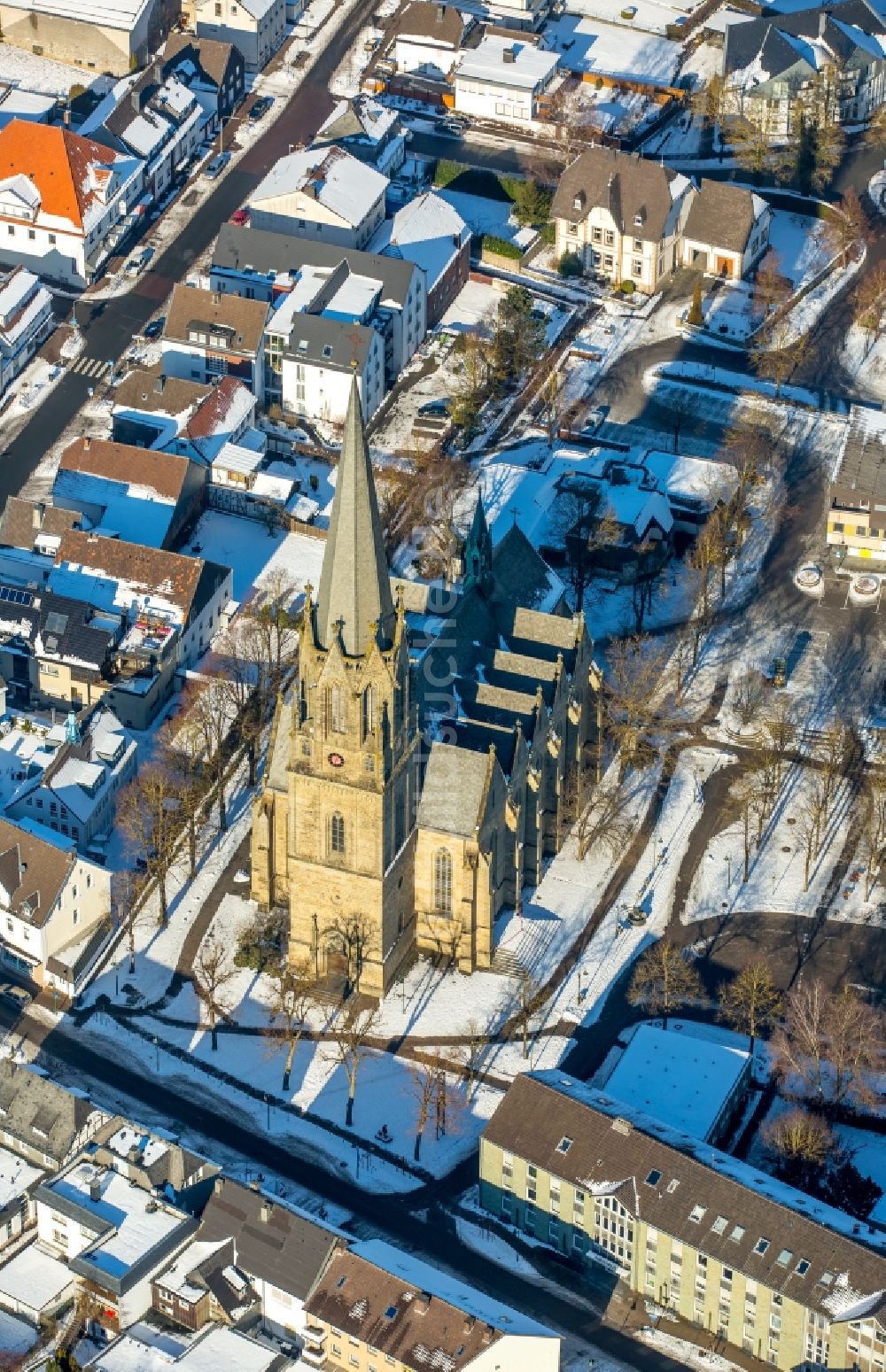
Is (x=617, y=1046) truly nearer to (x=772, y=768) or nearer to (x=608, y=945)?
(x=608, y=945)

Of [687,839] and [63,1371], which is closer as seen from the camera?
[63,1371]

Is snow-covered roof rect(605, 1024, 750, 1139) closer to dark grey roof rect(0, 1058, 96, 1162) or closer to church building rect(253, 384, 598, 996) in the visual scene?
church building rect(253, 384, 598, 996)

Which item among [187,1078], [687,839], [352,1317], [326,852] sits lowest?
[352,1317]

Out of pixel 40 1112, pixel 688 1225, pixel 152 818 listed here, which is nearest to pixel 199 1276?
pixel 40 1112

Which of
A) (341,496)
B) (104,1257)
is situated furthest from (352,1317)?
(341,496)

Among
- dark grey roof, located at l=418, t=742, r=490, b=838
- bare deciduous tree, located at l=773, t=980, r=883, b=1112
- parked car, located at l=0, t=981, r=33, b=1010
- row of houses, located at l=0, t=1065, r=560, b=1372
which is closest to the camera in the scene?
row of houses, located at l=0, t=1065, r=560, b=1372

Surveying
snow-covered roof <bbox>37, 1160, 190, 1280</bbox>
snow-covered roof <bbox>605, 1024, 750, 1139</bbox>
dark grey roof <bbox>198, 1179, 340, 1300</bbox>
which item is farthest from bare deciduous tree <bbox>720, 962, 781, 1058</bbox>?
snow-covered roof <bbox>37, 1160, 190, 1280</bbox>
